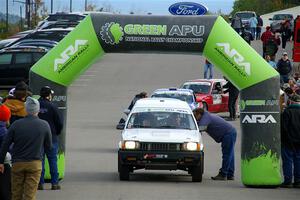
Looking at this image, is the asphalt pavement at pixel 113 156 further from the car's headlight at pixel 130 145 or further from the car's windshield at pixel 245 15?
the car's windshield at pixel 245 15

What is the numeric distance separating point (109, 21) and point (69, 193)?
3.38 m

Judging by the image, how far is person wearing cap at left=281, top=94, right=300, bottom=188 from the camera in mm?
19064

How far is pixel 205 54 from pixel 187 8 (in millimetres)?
4502

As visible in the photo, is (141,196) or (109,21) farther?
(109,21)

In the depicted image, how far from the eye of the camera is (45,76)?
63.5 feet

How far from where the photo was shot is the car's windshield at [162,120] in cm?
2034

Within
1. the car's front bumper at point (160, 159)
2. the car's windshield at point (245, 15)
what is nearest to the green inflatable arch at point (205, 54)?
the car's front bumper at point (160, 159)

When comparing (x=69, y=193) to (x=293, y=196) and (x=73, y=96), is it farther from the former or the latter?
(x=73, y=96)

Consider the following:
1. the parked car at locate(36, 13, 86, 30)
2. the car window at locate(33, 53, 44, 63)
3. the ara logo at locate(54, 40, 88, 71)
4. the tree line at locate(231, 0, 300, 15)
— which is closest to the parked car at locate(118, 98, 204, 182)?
the ara logo at locate(54, 40, 88, 71)

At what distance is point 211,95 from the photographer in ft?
119

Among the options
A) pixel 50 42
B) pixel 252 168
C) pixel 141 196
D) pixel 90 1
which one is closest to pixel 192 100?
pixel 252 168

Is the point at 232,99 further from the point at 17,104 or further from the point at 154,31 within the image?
the point at 17,104

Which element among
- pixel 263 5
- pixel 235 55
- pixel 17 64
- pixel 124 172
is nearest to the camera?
pixel 235 55

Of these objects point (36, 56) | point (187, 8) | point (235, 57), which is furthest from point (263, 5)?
point (235, 57)
